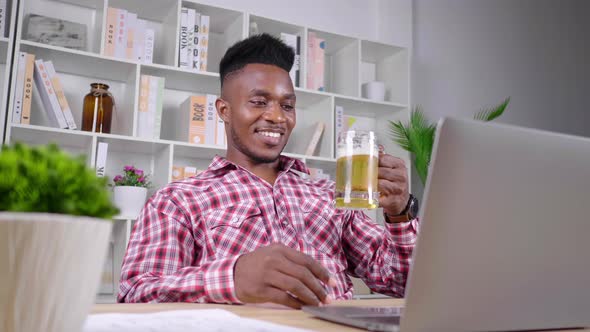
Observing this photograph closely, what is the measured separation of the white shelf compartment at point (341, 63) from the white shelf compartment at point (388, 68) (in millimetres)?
100

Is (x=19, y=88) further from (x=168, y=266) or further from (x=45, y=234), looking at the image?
(x=45, y=234)

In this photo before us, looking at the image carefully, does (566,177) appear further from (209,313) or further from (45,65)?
(45,65)

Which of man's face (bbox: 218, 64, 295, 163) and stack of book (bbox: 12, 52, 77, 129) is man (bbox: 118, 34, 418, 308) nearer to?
man's face (bbox: 218, 64, 295, 163)

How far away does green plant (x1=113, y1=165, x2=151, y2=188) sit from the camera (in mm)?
2449

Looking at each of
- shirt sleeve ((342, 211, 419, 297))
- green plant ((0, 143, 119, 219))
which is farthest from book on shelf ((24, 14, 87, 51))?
green plant ((0, 143, 119, 219))

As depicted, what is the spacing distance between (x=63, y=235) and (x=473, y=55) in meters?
3.56

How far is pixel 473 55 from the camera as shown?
3568 millimetres

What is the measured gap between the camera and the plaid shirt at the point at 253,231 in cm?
126

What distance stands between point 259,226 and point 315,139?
149 cm

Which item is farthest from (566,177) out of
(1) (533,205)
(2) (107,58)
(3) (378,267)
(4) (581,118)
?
(4) (581,118)

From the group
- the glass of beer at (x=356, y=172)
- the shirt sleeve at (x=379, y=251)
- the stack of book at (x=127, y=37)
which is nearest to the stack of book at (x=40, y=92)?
the stack of book at (x=127, y=37)

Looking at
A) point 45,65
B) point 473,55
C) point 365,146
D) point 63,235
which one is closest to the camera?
point 63,235

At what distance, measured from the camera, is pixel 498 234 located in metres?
0.54

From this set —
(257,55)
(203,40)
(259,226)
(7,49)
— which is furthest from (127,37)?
(259,226)
